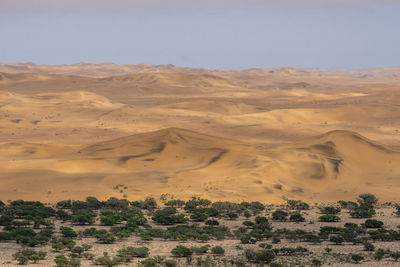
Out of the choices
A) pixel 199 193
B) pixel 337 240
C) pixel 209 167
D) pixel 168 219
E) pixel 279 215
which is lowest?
pixel 337 240

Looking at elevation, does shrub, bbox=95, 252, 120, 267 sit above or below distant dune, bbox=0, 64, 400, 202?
below

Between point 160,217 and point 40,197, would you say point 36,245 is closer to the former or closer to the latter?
point 160,217

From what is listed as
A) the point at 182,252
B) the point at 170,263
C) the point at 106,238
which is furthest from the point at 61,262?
the point at 106,238

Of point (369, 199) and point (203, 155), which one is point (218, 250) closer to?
point (369, 199)

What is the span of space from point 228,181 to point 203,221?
8.49 meters

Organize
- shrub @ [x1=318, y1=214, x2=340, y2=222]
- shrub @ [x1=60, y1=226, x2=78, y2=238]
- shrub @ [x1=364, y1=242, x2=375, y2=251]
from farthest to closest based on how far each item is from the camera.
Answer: shrub @ [x1=318, y1=214, x2=340, y2=222] → shrub @ [x1=60, y1=226, x2=78, y2=238] → shrub @ [x1=364, y1=242, x2=375, y2=251]

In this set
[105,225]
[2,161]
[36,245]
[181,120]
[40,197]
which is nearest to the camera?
[36,245]

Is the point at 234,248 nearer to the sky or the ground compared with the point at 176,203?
nearer to the ground

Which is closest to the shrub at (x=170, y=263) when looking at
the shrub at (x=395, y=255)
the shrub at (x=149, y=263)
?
the shrub at (x=149, y=263)

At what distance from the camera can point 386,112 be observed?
251 ft

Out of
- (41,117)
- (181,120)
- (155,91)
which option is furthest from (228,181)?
(155,91)

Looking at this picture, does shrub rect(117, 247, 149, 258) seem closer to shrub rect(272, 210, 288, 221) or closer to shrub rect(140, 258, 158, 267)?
shrub rect(140, 258, 158, 267)

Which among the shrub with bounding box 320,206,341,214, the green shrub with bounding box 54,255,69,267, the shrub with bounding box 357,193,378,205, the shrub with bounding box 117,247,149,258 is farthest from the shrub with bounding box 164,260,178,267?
the shrub with bounding box 357,193,378,205

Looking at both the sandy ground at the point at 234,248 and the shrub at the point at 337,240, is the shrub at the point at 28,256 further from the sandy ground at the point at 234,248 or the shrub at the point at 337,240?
the shrub at the point at 337,240
